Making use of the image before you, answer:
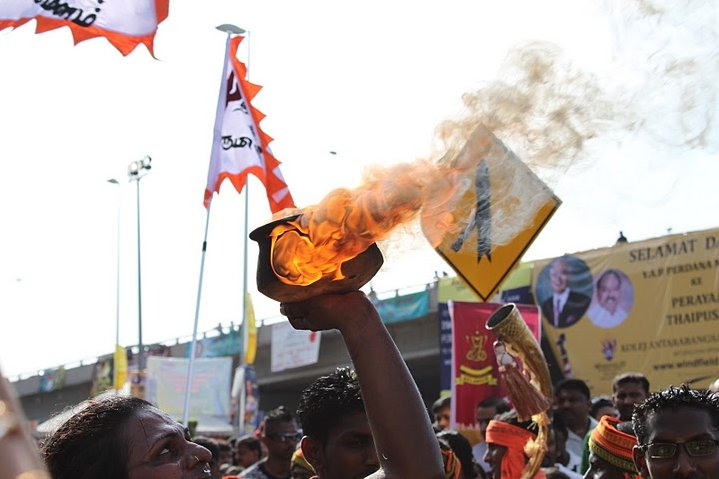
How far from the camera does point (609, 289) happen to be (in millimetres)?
18078

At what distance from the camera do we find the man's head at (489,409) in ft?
24.3

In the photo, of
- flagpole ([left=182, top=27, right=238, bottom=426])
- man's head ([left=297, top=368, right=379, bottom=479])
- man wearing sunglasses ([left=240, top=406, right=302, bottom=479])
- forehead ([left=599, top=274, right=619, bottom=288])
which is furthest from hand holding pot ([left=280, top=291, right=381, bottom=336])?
forehead ([left=599, top=274, right=619, bottom=288])

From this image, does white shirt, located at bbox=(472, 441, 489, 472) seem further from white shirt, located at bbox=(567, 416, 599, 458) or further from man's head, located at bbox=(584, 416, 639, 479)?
man's head, located at bbox=(584, 416, 639, 479)

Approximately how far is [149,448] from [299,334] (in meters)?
24.5

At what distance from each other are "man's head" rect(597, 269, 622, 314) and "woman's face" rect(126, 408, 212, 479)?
634 inches

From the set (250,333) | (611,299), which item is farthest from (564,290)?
(250,333)

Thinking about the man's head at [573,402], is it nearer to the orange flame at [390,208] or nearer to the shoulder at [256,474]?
the shoulder at [256,474]

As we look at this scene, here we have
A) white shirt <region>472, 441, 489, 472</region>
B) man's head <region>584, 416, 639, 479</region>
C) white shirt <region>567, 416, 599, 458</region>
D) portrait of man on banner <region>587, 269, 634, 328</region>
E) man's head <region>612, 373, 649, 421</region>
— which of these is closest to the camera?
man's head <region>584, 416, 639, 479</region>

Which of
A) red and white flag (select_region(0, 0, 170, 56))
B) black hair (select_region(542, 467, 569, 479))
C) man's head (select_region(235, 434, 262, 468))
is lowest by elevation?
black hair (select_region(542, 467, 569, 479))

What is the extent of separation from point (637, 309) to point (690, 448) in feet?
47.9

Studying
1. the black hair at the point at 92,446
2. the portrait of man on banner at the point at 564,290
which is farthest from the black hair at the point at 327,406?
the portrait of man on banner at the point at 564,290

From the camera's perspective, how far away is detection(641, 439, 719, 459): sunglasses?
311cm

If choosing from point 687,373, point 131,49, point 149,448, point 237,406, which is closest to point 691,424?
point 149,448

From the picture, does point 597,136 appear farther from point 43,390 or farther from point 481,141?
point 43,390
